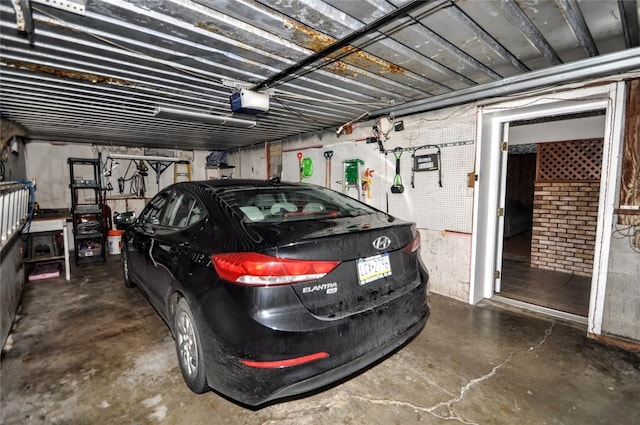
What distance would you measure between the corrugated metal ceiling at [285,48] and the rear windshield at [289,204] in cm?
111

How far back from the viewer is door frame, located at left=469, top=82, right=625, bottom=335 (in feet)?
8.85

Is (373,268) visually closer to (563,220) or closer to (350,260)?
(350,260)

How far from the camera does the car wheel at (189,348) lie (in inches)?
72.4

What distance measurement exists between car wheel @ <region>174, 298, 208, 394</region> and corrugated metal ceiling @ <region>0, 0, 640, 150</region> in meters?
1.88

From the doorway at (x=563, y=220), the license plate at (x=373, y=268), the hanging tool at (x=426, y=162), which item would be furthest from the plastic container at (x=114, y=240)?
the doorway at (x=563, y=220)

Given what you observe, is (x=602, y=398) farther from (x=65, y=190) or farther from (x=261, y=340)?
(x=65, y=190)

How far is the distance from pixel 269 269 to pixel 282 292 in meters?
0.13

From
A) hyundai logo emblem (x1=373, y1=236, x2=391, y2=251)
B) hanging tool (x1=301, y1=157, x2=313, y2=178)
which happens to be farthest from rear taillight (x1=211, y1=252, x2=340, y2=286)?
hanging tool (x1=301, y1=157, x2=313, y2=178)

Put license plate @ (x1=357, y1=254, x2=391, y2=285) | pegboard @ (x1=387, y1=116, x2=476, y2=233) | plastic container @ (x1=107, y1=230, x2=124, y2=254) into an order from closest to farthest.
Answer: license plate @ (x1=357, y1=254, x2=391, y2=285), pegboard @ (x1=387, y1=116, x2=476, y2=233), plastic container @ (x1=107, y1=230, x2=124, y2=254)

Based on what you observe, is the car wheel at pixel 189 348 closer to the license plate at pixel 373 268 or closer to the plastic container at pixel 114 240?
the license plate at pixel 373 268

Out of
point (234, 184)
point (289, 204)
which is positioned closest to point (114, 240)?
point (234, 184)

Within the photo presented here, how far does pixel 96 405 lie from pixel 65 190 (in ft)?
21.7

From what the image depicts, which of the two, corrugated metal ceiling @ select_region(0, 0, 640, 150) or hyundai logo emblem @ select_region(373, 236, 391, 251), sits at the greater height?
corrugated metal ceiling @ select_region(0, 0, 640, 150)

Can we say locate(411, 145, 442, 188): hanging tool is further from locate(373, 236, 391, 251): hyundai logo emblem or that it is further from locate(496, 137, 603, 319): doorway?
locate(373, 236, 391, 251): hyundai logo emblem
